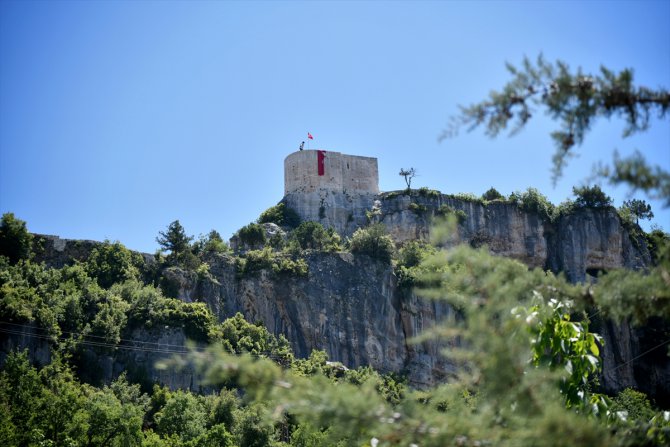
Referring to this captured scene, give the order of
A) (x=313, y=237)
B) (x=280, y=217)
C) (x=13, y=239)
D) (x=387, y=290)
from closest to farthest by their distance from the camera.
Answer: (x=13, y=239), (x=387, y=290), (x=313, y=237), (x=280, y=217)

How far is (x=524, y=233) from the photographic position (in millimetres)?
51094

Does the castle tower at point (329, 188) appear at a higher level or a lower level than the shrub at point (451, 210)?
higher

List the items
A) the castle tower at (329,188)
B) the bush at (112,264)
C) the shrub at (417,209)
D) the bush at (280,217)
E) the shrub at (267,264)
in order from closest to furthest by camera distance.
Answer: the bush at (112,264), the shrub at (267,264), the bush at (280,217), the castle tower at (329,188), the shrub at (417,209)

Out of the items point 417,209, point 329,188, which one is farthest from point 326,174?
point 417,209

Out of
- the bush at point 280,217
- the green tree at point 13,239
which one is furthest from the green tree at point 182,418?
the bush at point 280,217

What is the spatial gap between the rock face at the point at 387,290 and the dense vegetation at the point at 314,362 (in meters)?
0.81

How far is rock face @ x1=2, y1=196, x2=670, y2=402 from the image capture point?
38969 mm

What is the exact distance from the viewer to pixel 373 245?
141ft

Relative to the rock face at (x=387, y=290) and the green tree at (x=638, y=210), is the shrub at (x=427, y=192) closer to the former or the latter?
the rock face at (x=387, y=290)

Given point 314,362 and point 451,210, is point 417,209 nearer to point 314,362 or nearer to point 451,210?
point 451,210

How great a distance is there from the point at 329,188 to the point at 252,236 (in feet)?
25.9

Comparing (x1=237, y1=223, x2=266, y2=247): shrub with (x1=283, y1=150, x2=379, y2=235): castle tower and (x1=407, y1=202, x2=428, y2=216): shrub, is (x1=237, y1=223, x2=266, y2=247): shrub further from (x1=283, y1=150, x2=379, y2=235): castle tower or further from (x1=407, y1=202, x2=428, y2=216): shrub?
(x1=407, y1=202, x2=428, y2=216): shrub

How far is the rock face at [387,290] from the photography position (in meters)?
39.0

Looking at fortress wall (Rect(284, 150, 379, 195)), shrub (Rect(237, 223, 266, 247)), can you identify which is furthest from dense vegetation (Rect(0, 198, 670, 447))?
fortress wall (Rect(284, 150, 379, 195))
